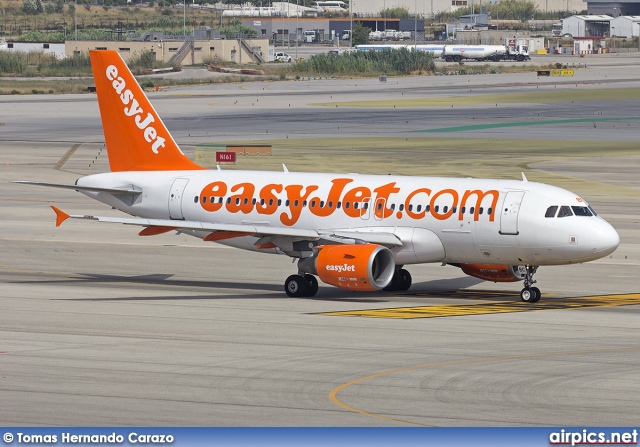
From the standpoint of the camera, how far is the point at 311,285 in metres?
43.2

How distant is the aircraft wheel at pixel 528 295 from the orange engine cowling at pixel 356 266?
466 cm

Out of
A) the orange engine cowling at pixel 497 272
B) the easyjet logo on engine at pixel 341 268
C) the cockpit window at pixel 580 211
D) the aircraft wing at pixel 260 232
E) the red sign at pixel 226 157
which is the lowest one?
the red sign at pixel 226 157

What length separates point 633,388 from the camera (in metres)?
28.5

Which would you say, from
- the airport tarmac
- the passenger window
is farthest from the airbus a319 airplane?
the airport tarmac

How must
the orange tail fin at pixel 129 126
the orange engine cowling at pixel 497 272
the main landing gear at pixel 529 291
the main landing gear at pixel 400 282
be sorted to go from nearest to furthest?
the main landing gear at pixel 529 291
the orange engine cowling at pixel 497 272
the main landing gear at pixel 400 282
the orange tail fin at pixel 129 126

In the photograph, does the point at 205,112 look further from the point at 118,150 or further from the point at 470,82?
the point at 118,150

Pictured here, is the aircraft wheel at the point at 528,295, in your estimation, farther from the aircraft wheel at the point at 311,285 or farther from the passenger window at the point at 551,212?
the aircraft wheel at the point at 311,285

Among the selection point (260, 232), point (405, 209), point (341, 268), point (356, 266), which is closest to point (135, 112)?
point (260, 232)

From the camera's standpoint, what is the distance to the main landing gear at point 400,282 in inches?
1757

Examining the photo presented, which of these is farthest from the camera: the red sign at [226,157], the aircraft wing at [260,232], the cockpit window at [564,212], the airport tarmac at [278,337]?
the red sign at [226,157]

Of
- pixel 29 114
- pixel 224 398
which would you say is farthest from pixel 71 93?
pixel 224 398

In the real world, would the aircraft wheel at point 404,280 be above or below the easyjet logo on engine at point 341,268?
below

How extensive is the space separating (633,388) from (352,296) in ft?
54.5

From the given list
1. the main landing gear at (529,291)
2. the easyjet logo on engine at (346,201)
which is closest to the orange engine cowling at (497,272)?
the main landing gear at (529,291)
